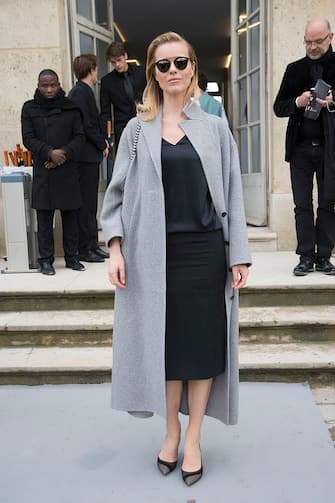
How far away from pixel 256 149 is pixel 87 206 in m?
1.94

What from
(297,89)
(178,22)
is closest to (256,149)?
(297,89)

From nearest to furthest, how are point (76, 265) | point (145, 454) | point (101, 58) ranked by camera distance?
point (145, 454)
point (76, 265)
point (101, 58)

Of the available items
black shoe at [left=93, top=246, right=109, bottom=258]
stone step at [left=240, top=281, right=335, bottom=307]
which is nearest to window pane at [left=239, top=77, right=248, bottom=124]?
black shoe at [left=93, top=246, right=109, bottom=258]

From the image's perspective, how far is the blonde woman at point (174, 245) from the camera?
2121 millimetres

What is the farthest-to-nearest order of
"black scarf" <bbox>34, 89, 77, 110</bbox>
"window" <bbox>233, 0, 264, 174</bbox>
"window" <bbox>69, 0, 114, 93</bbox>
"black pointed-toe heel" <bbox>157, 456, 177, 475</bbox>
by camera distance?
1. "window" <bbox>233, 0, 264, 174</bbox>
2. "window" <bbox>69, 0, 114, 93</bbox>
3. "black scarf" <bbox>34, 89, 77, 110</bbox>
4. "black pointed-toe heel" <bbox>157, 456, 177, 475</bbox>

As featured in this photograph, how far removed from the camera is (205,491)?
2.19 meters

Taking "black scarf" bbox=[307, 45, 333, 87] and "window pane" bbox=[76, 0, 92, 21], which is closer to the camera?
"black scarf" bbox=[307, 45, 333, 87]

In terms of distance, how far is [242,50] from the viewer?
6.11 metres

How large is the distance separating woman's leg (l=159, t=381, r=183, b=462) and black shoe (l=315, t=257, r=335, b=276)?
88.7 inches

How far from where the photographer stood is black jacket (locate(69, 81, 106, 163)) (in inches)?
194

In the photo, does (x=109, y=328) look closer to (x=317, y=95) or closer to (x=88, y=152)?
(x=88, y=152)

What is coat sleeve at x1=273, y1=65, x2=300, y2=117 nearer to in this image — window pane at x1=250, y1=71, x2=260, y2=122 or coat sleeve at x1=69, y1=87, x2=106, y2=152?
window pane at x1=250, y1=71, x2=260, y2=122

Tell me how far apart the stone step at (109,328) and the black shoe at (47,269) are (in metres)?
0.81

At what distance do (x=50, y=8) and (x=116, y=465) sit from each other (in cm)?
450
